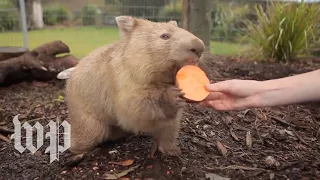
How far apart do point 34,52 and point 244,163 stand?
3561mm

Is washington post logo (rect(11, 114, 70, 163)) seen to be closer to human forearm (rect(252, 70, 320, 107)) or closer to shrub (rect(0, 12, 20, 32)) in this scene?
human forearm (rect(252, 70, 320, 107))

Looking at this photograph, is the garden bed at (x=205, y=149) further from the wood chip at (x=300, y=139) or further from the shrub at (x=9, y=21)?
the shrub at (x=9, y=21)

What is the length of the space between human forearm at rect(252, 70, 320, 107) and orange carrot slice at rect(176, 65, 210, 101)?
532 millimetres

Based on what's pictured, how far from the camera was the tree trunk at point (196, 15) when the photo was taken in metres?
5.85

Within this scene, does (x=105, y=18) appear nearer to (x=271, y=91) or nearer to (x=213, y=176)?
(x=271, y=91)

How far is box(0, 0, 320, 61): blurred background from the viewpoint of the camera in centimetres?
884

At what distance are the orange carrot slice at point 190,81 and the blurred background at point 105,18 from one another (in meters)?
5.36

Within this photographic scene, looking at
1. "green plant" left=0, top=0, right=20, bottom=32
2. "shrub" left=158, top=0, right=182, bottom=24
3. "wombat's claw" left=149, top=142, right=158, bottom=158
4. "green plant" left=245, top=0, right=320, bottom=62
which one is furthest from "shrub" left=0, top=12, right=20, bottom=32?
"wombat's claw" left=149, top=142, right=158, bottom=158

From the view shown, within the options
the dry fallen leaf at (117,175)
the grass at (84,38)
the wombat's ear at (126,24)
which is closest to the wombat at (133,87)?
the wombat's ear at (126,24)

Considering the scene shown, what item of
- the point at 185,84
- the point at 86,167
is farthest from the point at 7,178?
the point at 185,84

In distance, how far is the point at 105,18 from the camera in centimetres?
930

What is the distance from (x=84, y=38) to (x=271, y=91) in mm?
6903

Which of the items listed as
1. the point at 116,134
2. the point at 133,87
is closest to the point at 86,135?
the point at 116,134

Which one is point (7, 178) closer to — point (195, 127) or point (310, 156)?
point (195, 127)
